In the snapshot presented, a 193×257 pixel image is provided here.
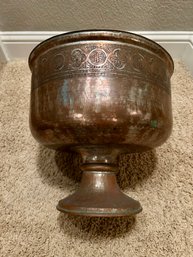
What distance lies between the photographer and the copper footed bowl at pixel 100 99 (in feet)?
2.34

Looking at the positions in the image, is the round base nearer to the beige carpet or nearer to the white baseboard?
the beige carpet

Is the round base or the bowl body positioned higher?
the bowl body

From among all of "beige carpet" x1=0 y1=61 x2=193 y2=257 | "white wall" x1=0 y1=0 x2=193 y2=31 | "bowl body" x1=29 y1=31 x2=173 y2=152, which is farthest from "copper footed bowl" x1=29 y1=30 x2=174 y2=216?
"white wall" x1=0 y1=0 x2=193 y2=31

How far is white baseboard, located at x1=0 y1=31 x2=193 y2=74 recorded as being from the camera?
1.12m

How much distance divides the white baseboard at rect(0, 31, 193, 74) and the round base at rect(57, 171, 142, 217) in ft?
1.85

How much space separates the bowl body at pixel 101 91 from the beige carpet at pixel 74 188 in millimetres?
259

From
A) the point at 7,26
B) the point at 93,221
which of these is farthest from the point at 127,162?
the point at 7,26

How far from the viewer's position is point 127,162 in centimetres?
102

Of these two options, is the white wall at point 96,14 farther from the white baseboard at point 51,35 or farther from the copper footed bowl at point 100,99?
the copper footed bowl at point 100,99

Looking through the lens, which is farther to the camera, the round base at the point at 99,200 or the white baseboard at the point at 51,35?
the white baseboard at the point at 51,35

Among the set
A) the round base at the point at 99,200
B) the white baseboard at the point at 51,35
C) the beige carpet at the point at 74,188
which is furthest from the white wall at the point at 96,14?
the round base at the point at 99,200

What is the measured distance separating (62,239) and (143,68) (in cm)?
56

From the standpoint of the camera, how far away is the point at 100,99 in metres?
0.71

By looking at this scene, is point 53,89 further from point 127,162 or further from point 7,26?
point 7,26
